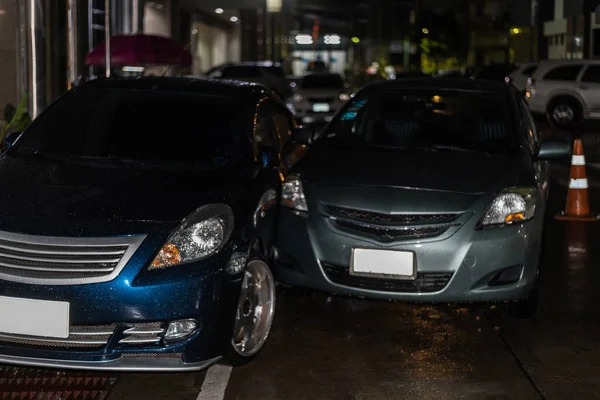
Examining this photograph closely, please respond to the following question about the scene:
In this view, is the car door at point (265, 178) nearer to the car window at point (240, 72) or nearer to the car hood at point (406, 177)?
the car hood at point (406, 177)

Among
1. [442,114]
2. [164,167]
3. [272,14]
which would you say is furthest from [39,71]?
[272,14]

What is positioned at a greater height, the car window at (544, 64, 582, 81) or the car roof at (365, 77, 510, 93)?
the car window at (544, 64, 582, 81)

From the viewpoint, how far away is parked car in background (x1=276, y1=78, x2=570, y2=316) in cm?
583

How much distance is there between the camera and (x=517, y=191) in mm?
6121

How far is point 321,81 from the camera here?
81.0 feet

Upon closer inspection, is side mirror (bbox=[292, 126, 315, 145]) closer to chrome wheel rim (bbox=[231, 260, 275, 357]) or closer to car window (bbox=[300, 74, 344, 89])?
chrome wheel rim (bbox=[231, 260, 275, 357])

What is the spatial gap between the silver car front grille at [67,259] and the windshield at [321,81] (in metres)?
20.1

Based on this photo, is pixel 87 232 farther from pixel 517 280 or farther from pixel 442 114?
Answer: pixel 442 114

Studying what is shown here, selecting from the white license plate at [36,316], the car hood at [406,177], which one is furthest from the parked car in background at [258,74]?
the white license plate at [36,316]

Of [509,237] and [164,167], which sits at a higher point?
[164,167]

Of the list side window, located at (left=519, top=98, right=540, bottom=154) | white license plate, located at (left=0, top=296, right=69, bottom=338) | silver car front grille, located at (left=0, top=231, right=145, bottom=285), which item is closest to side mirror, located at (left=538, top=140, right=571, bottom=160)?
side window, located at (left=519, top=98, right=540, bottom=154)

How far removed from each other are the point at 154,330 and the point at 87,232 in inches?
22.6

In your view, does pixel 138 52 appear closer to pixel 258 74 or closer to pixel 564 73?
pixel 564 73

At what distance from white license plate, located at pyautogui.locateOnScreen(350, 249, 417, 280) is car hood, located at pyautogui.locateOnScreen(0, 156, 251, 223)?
2.99 feet
